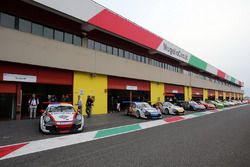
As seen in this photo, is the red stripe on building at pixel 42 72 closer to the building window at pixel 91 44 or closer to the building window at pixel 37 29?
the building window at pixel 37 29

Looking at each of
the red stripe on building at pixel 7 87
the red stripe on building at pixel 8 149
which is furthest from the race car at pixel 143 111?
the red stripe on building at pixel 7 87

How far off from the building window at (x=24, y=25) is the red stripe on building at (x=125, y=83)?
7.72 metres

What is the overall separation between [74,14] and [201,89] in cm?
3280

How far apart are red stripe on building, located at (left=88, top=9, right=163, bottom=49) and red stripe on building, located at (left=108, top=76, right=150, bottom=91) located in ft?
14.5

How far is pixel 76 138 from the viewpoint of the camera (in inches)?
250

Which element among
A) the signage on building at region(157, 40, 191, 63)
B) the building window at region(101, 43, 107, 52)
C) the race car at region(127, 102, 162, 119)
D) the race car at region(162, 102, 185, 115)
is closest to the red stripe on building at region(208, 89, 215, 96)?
the signage on building at region(157, 40, 191, 63)

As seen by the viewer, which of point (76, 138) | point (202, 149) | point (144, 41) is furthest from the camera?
point (144, 41)

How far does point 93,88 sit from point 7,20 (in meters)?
7.57

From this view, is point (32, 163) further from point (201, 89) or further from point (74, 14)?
point (201, 89)

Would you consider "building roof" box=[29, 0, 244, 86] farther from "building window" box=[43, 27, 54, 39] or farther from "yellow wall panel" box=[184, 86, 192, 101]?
"yellow wall panel" box=[184, 86, 192, 101]

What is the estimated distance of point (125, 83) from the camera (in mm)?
17391

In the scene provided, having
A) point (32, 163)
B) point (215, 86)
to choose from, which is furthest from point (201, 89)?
point (32, 163)

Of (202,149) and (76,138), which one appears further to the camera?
(76,138)

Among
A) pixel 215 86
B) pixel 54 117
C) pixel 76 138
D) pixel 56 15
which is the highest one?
pixel 56 15
